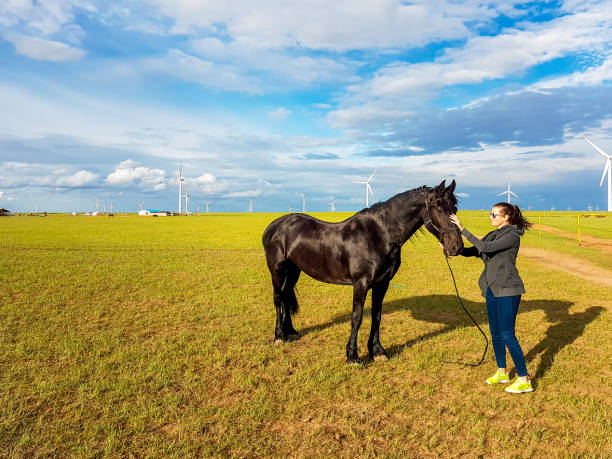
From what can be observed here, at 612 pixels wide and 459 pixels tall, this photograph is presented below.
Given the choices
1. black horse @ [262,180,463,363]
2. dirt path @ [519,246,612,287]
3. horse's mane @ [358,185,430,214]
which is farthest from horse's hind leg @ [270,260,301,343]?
dirt path @ [519,246,612,287]

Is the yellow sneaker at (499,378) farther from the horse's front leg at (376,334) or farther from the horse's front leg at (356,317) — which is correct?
the horse's front leg at (356,317)

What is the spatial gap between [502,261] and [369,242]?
2030mm

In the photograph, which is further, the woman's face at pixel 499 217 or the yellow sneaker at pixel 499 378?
the yellow sneaker at pixel 499 378

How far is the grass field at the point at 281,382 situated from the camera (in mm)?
4285

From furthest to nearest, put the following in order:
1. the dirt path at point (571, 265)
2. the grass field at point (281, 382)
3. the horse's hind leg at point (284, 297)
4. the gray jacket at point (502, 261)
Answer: the dirt path at point (571, 265) → the horse's hind leg at point (284, 297) → the gray jacket at point (502, 261) → the grass field at point (281, 382)

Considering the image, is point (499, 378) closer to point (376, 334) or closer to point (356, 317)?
point (376, 334)

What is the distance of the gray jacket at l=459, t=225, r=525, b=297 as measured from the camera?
17.1 feet

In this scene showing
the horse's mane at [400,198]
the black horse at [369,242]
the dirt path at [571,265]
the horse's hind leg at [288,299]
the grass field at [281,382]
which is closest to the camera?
the grass field at [281,382]

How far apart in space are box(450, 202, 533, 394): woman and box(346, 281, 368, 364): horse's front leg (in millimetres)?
1869

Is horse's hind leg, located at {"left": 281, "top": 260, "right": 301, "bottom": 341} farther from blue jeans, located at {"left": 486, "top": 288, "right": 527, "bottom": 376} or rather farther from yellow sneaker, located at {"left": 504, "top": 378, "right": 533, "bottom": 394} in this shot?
yellow sneaker, located at {"left": 504, "top": 378, "right": 533, "bottom": 394}

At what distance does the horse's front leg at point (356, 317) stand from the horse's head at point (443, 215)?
151cm

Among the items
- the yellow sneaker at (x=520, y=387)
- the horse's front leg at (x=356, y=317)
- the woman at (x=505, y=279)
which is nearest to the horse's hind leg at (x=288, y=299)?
the horse's front leg at (x=356, y=317)

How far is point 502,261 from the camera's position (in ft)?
17.5

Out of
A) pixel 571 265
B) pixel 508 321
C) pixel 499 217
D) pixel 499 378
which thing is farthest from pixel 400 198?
pixel 571 265
